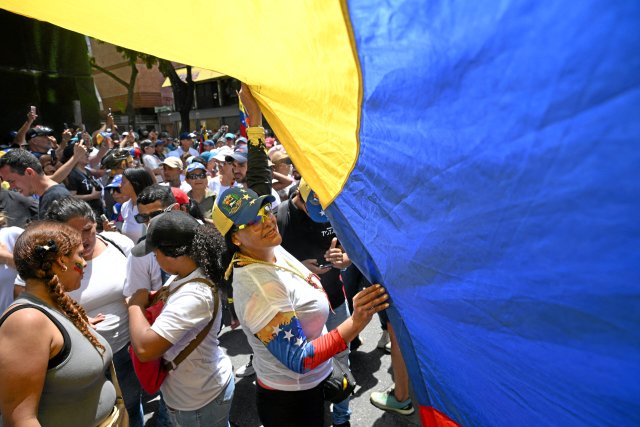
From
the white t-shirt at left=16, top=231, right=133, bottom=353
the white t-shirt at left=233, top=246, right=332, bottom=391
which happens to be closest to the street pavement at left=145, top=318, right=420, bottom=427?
the white t-shirt at left=16, top=231, right=133, bottom=353

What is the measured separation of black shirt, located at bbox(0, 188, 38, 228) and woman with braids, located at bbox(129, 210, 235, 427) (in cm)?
224

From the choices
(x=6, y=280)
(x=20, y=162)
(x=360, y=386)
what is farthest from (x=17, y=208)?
(x=360, y=386)

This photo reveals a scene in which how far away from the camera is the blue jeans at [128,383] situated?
2.69 meters

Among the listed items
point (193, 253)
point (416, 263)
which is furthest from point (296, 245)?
point (416, 263)

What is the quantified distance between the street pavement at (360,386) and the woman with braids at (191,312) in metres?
1.40

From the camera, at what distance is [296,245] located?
11.3 feet

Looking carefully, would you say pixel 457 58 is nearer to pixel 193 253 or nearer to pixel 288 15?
pixel 288 15

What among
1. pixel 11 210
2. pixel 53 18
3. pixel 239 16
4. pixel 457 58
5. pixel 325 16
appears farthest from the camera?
pixel 11 210

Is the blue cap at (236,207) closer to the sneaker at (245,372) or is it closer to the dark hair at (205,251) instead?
the dark hair at (205,251)

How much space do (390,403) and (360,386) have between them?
44 centimetres

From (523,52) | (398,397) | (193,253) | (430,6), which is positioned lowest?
(398,397)

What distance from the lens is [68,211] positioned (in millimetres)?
2594

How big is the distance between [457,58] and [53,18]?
3.72ft

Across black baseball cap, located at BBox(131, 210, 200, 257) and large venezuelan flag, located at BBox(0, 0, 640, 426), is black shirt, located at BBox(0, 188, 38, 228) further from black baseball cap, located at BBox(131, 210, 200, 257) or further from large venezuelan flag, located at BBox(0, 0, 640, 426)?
large venezuelan flag, located at BBox(0, 0, 640, 426)
